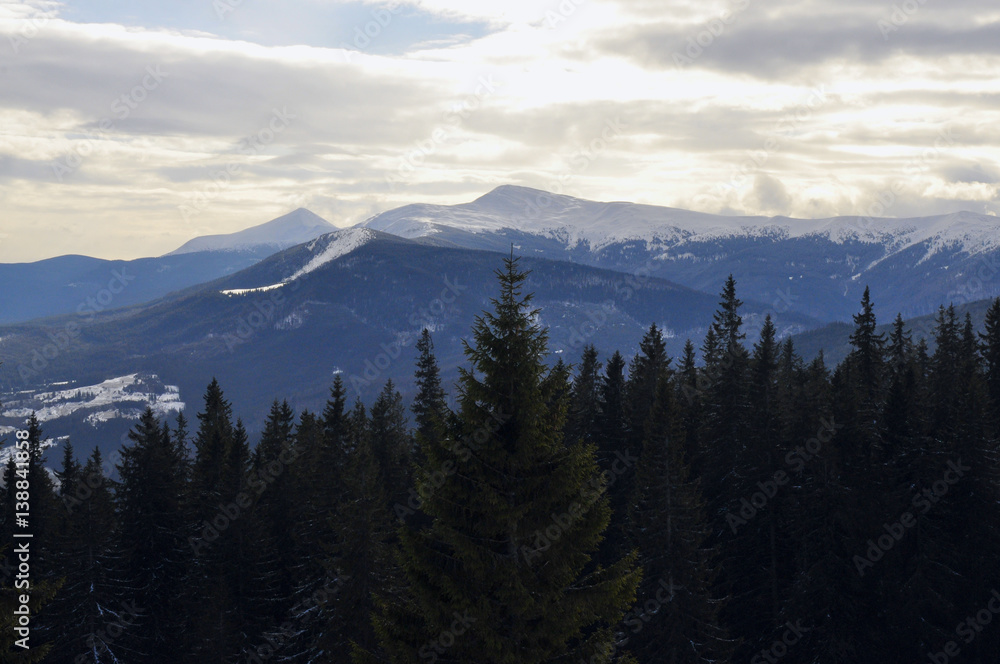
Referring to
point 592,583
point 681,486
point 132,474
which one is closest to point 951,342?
point 681,486

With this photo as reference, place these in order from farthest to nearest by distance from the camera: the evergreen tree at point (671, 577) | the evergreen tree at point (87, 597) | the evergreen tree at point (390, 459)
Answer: the evergreen tree at point (390, 459), the evergreen tree at point (87, 597), the evergreen tree at point (671, 577)

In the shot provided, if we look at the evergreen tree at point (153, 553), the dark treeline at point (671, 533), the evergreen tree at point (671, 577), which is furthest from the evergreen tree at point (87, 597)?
the evergreen tree at point (671, 577)

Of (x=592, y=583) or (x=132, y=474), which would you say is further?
(x=132, y=474)

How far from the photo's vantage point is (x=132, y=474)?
52.3m

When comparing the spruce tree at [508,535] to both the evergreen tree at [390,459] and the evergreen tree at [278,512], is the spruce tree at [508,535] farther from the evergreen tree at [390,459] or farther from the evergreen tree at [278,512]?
the evergreen tree at [390,459]

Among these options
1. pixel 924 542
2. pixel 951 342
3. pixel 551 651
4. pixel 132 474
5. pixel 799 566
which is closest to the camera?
pixel 551 651

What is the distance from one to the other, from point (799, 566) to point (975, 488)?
32.2 feet

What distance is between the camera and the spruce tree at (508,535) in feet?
54.2

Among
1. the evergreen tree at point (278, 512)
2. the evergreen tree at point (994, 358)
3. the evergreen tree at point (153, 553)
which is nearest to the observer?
the evergreen tree at point (278, 512)

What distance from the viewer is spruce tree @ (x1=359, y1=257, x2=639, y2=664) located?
650 inches

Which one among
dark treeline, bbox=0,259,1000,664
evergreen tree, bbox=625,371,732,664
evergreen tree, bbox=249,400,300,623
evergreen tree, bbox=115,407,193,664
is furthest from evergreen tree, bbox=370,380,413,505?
evergreen tree, bbox=625,371,732,664

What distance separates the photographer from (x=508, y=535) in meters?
16.9

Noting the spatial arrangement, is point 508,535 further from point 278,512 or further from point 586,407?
point 586,407

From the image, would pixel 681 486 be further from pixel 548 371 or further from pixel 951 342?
pixel 951 342
